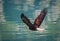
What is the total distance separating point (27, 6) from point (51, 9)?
0.60 ft

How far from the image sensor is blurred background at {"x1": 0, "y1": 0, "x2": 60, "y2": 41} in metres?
1.55

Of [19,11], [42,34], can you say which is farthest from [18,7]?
[42,34]

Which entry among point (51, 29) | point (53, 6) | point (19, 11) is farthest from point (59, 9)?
point (19, 11)

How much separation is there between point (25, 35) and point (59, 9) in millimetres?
322

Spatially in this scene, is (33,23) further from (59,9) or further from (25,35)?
(59,9)

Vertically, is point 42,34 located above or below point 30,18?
below

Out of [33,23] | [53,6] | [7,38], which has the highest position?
[53,6]

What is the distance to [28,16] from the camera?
1549 millimetres

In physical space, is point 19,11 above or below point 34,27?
above

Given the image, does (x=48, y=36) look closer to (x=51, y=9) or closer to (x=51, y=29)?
(x=51, y=29)

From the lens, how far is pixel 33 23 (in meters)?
1.54

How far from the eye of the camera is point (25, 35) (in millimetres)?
1561

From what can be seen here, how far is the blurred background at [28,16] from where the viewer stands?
155 cm

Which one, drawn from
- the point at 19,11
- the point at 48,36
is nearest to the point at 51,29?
the point at 48,36
